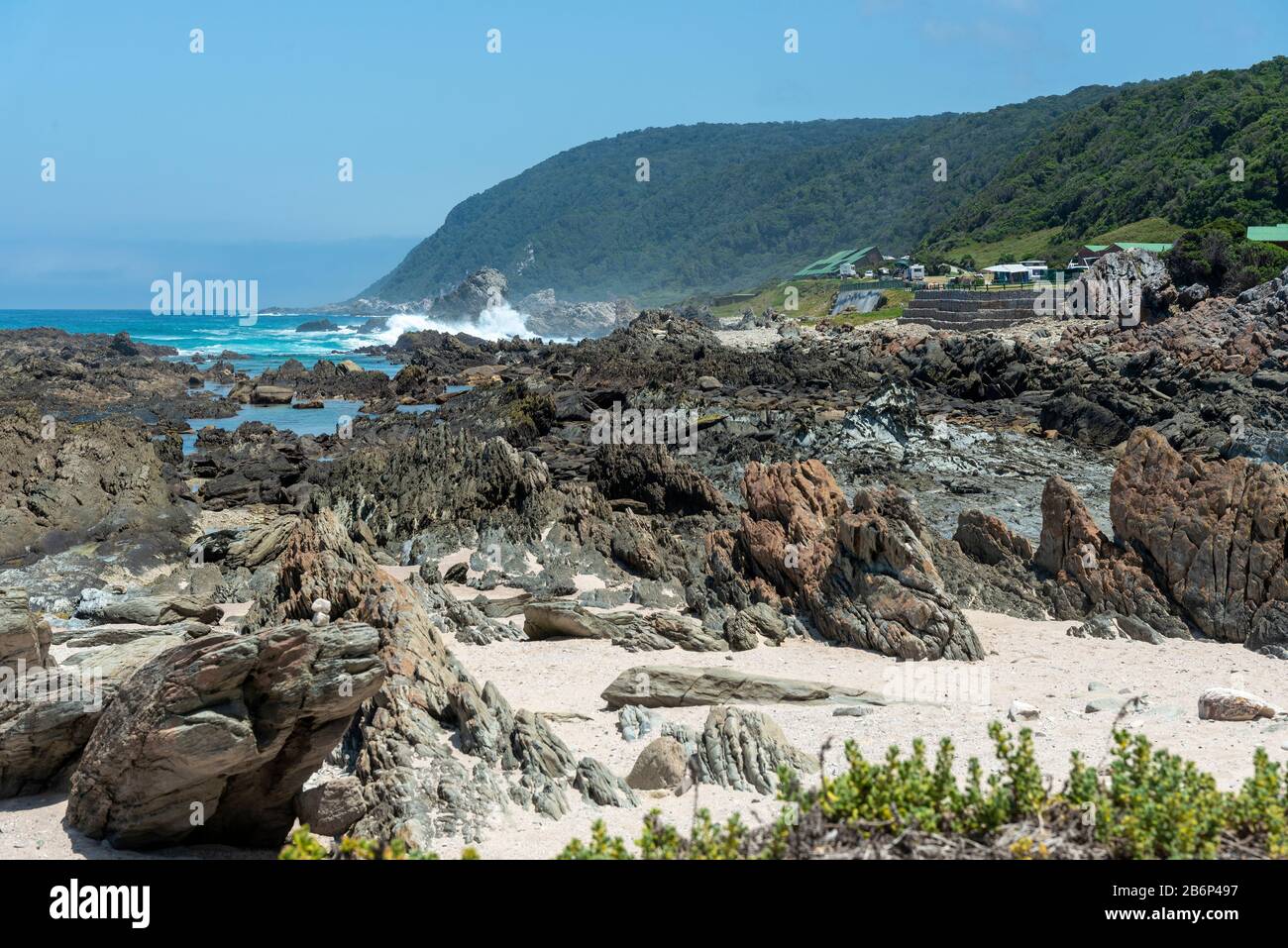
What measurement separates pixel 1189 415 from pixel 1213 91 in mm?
91512

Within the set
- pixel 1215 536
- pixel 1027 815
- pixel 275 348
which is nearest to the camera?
pixel 1027 815

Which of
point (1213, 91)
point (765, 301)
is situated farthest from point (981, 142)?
point (765, 301)

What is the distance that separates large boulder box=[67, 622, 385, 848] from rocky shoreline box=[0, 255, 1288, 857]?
2 centimetres

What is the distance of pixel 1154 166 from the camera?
88.2m

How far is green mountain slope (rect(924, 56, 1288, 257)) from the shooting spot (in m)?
74.3

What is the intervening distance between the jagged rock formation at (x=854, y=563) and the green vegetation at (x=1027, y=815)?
648 centimetres

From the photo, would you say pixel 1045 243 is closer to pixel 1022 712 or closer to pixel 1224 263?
pixel 1224 263

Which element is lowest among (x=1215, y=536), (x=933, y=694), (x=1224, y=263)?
(x=933, y=694)

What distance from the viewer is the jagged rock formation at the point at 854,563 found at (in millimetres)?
12438

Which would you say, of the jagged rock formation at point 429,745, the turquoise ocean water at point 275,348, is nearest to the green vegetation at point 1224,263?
the turquoise ocean water at point 275,348

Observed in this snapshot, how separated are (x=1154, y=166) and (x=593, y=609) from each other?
89.1 metres

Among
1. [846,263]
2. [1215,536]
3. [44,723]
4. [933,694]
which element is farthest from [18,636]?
[846,263]

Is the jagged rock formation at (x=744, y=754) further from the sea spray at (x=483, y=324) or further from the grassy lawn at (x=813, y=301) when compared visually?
the sea spray at (x=483, y=324)

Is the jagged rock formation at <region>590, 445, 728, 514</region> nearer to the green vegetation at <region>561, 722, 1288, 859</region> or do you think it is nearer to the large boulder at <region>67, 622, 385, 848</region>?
the large boulder at <region>67, 622, 385, 848</region>
